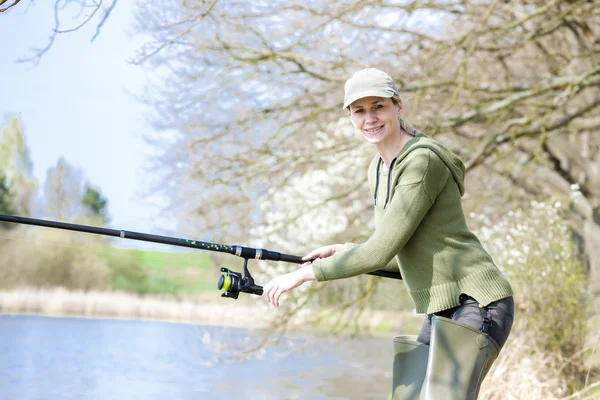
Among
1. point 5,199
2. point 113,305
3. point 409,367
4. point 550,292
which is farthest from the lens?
point 113,305

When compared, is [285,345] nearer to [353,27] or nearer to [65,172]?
[65,172]

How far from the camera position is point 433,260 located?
7.14ft

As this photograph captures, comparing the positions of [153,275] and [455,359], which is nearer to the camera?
[455,359]

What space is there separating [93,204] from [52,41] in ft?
38.7

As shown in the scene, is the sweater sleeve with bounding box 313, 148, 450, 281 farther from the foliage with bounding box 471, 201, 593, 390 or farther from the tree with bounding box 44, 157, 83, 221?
the tree with bounding box 44, 157, 83, 221

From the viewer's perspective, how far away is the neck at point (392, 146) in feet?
7.58

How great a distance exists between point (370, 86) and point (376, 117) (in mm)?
104

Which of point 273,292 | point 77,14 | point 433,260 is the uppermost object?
point 77,14

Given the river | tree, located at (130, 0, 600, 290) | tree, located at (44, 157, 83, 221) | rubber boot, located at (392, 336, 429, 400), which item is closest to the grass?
tree, located at (44, 157, 83, 221)

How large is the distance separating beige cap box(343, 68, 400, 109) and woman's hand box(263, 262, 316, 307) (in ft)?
1.68

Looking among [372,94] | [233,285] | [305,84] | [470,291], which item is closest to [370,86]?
[372,94]

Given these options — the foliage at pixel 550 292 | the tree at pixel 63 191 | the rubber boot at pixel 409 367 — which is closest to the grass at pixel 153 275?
the tree at pixel 63 191

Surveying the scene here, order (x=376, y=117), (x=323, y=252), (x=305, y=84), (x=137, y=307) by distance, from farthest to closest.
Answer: (x=137, y=307) → (x=305, y=84) → (x=323, y=252) → (x=376, y=117)

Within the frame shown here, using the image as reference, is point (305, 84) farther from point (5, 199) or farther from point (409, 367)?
point (5, 199)
